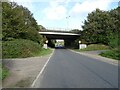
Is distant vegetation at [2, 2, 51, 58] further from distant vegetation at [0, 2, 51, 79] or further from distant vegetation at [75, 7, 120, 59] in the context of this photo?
distant vegetation at [75, 7, 120, 59]

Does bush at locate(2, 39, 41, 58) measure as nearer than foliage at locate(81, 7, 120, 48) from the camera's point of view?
Yes

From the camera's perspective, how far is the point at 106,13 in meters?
91.9

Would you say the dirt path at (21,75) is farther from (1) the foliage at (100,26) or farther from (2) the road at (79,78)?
(1) the foliage at (100,26)

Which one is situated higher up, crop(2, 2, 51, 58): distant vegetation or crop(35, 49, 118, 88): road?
crop(2, 2, 51, 58): distant vegetation

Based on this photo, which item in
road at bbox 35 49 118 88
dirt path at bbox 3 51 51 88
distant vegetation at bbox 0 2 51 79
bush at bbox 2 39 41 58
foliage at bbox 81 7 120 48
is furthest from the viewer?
foliage at bbox 81 7 120 48

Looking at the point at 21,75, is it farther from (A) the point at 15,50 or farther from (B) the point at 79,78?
(A) the point at 15,50

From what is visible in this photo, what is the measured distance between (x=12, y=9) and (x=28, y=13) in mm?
28320

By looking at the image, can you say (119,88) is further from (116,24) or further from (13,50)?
(116,24)

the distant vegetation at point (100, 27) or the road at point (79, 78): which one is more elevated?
the distant vegetation at point (100, 27)

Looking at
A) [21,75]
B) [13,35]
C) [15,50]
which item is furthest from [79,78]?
[13,35]

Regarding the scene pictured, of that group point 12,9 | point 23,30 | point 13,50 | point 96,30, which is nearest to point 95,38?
point 96,30

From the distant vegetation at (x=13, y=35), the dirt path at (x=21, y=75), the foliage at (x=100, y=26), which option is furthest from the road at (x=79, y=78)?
the foliage at (x=100, y=26)

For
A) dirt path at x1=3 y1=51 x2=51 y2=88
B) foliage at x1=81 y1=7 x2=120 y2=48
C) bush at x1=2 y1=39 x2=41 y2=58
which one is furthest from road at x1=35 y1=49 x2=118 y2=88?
foliage at x1=81 y1=7 x2=120 y2=48

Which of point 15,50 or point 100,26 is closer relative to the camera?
point 15,50
